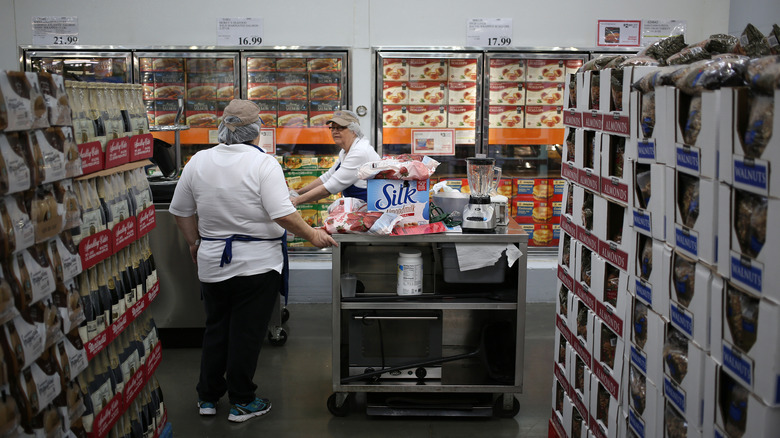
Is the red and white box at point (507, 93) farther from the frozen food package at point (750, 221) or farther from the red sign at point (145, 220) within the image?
the frozen food package at point (750, 221)

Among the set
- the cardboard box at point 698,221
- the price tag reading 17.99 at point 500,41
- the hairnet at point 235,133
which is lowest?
the cardboard box at point 698,221

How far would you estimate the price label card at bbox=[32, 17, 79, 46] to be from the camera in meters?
6.53

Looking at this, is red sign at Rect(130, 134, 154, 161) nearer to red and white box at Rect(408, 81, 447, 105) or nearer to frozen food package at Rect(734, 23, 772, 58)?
frozen food package at Rect(734, 23, 772, 58)

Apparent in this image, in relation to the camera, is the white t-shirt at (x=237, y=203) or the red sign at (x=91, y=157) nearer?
the red sign at (x=91, y=157)

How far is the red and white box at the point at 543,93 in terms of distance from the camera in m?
6.90

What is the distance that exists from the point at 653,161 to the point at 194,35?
507 cm

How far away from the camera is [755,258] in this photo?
1811 mm

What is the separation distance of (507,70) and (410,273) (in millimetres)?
3160

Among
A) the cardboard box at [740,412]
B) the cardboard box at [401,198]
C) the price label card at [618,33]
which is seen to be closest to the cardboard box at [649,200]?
the cardboard box at [740,412]

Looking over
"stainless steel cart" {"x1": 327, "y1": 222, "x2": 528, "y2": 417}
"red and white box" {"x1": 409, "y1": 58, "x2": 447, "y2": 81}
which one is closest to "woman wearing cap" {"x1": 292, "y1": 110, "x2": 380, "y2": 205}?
"stainless steel cart" {"x1": 327, "y1": 222, "x2": 528, "y2": 417}

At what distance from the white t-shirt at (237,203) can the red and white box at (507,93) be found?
3.29 meters

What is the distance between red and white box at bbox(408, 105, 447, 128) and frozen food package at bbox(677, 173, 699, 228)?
468cm

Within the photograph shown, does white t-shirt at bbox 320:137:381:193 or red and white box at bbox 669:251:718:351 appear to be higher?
white t-shirt at bbox 320:137:381:193

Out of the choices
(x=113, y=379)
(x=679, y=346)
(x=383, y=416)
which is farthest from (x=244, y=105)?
(x=679, y=346)
